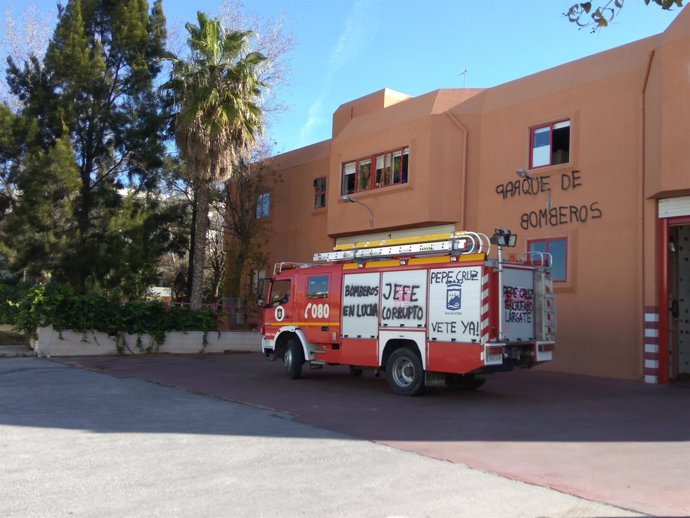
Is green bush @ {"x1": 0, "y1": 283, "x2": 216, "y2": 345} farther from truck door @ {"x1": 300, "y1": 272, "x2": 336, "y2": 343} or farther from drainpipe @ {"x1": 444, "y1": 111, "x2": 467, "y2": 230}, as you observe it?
drainpipe @ {"x1": 444, "y1": 111, "x2": 467, "y2": 230}

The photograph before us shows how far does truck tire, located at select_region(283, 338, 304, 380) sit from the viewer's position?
14.6m

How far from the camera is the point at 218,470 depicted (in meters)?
6.64

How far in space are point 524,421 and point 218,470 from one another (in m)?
5.00

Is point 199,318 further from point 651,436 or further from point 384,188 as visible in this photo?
point 651,436

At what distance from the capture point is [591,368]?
1583 cm

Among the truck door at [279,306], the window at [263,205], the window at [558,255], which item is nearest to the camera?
the truck door at [279,306]

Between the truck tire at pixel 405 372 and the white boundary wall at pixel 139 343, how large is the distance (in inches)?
411

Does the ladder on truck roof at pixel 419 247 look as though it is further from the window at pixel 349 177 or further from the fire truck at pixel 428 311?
the window at pixel 349 177

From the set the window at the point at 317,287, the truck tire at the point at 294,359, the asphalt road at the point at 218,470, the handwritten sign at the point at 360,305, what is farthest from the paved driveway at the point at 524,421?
the window at the point at 317,287

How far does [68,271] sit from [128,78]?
7289 mm

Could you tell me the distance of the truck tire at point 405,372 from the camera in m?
11.9

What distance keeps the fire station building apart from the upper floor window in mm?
54

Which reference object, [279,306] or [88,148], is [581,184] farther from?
[88,148]

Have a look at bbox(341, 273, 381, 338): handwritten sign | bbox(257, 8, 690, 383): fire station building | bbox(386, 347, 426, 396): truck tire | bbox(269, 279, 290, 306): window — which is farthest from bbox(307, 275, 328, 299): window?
bbox(257, 8, 690, 383): fire station building
